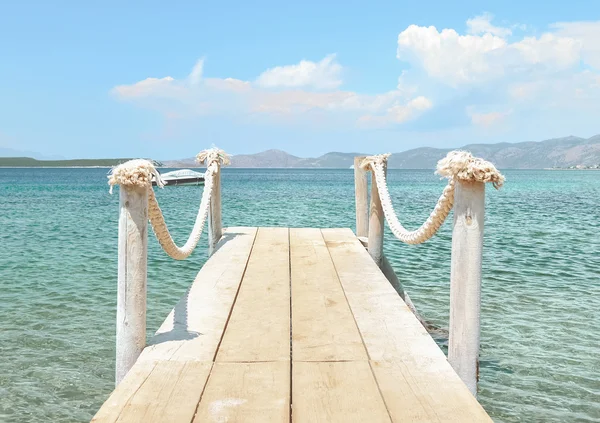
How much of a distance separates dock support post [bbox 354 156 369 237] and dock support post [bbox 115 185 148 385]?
5158 millimetres

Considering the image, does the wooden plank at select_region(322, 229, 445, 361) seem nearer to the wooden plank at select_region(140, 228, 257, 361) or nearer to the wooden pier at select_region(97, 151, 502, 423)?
the wooden pier at select_region(97, 151, 502, 423)

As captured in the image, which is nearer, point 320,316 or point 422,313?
point 320,316

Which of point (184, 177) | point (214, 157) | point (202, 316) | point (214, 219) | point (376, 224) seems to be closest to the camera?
point (202, 316)

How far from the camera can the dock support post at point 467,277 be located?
3242 mm

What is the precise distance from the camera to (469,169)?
3.11 metres

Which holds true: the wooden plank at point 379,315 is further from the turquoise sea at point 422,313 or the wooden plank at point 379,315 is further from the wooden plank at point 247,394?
the turquoise sea at point 422,313

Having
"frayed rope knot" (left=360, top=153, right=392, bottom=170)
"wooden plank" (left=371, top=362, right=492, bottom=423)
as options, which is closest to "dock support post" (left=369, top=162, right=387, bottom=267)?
"frayed rope knot" (left=360, top=153, right=392, bottom=170)

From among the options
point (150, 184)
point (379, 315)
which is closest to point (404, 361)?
point (379, 315)

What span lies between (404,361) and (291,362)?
0.71m

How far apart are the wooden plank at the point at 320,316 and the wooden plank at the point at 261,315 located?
0.09 m

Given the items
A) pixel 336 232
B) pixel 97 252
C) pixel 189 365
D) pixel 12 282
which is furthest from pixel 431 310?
pixel 97 252

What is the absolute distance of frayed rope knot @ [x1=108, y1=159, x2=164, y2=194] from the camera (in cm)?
326

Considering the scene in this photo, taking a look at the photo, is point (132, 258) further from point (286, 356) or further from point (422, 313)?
point (422, 313)

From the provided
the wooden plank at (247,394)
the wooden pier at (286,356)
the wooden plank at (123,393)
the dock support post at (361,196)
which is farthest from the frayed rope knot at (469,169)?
the dock support post at (361,196)
